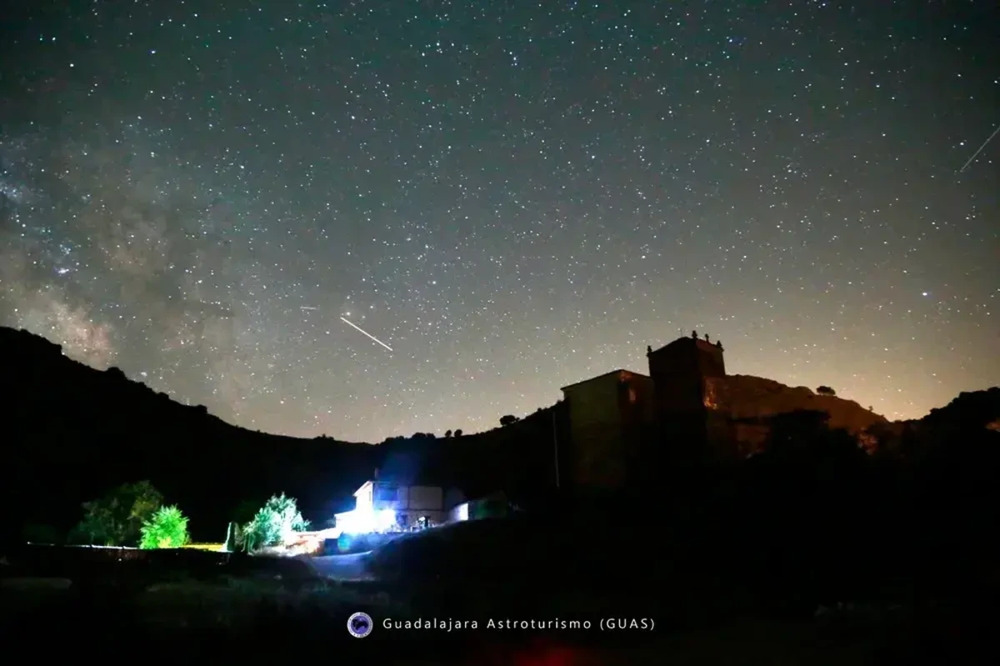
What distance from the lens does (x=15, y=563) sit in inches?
905

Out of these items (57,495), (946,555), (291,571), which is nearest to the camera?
(946,555)

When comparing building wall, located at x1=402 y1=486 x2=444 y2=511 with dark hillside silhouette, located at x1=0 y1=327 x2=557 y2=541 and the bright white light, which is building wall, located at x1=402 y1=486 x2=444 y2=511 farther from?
dark hillside silhouette, located at x1=0 y1=327 x2=557 y2=541

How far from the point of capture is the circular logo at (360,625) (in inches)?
558

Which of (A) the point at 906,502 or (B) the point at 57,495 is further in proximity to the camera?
(B) the point at 57,495

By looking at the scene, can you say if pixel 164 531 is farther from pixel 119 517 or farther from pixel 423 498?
pixel 423 498

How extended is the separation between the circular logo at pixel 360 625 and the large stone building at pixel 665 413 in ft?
86.0

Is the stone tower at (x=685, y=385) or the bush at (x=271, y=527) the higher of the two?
the stone tower at (x=685, y=385)

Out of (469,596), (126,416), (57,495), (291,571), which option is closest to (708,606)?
(469,596)

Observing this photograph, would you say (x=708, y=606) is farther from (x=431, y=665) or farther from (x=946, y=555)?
(x=431, y=665)

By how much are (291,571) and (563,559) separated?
1216 centimetres

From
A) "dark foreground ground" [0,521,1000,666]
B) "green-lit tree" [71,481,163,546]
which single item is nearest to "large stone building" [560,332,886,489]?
"dark foreground ground" [0,521,1000,666]

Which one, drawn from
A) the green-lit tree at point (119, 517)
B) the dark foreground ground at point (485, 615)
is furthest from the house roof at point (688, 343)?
the green-lit tree at point (119, 517)

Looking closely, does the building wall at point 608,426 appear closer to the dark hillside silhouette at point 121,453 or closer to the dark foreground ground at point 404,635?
the dark foreground ground at point 404,635

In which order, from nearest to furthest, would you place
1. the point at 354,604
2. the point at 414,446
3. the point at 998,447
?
the point at 354,604, the point at 998,447, the point at 414,446
